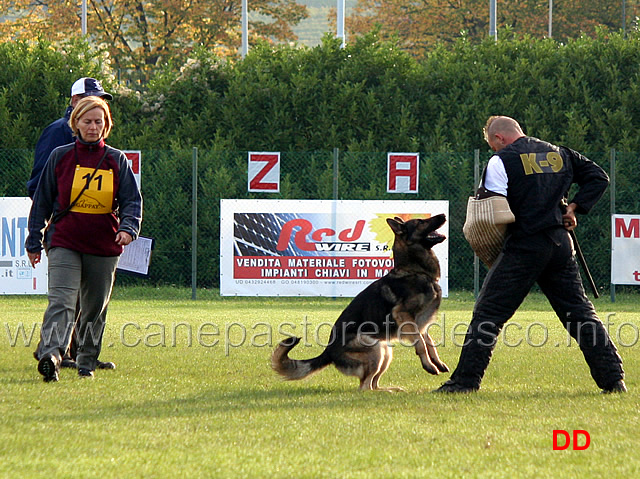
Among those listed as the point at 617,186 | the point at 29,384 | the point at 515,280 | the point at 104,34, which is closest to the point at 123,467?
the point at 29,384

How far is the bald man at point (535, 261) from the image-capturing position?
6109mm

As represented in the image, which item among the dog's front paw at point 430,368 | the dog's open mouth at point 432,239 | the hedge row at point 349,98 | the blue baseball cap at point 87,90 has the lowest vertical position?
the dog's front paw at point 430,368

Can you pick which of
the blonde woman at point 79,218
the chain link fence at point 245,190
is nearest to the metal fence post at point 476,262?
the chain link fence at point 245,190

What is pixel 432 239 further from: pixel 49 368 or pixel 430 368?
pixel 49 368

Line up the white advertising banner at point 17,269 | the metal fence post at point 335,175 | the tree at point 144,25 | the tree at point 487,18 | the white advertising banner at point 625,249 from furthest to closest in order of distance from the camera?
the tree at point 487,18 → the tree at point 144,25 → the metal fence post at point 335,175 → the white advertising banner at point 625,249 → the white advertising banner at point 17,269

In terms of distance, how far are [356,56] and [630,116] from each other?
5.38 meters

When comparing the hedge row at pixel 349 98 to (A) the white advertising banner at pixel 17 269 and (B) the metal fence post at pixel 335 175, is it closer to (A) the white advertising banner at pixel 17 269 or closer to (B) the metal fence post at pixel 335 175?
(B) the metal fence post at pixel 335 175

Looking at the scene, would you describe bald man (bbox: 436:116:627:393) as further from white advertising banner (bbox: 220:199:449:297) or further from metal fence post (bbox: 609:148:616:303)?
metal fence post (bbox: 609:148:616:303)

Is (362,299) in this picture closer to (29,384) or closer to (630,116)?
(29,384)

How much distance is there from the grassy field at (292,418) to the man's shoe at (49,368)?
0.07 m

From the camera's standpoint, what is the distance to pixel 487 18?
40.2 meters

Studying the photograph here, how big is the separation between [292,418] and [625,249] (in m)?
10.9

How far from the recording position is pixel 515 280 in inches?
243

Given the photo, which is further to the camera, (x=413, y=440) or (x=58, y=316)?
(x=58, y=316)
